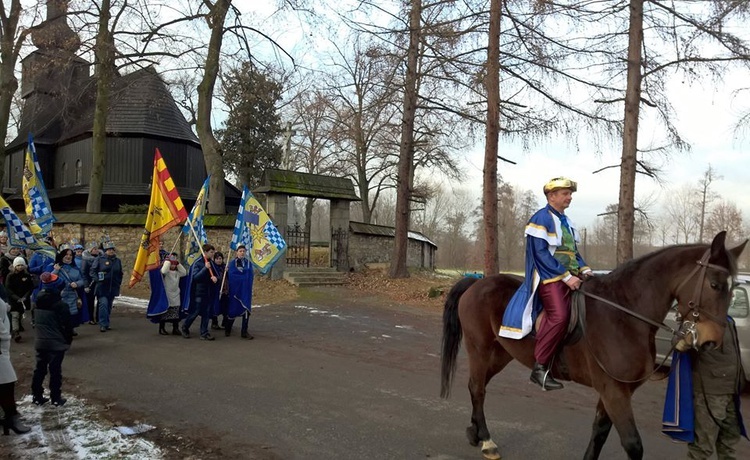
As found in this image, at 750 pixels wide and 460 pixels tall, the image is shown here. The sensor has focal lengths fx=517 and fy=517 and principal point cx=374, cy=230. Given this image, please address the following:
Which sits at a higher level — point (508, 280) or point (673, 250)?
point (673, 250)

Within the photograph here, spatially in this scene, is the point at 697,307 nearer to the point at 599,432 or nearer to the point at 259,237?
the point at 599,432

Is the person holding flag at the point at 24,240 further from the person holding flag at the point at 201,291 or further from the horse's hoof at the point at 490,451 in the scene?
the horse's hoof at the point at 490,451

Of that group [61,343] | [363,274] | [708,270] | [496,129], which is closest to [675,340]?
[708,270]

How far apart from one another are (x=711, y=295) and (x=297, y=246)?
18299 millimetres

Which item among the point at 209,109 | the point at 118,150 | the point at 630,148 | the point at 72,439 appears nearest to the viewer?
the point at 72,439

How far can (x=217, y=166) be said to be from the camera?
20359 millimetres

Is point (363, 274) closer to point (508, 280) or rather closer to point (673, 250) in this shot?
point (508, 280)

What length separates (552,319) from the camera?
437 centimetres

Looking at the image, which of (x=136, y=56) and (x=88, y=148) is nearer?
(x=136, y=56)

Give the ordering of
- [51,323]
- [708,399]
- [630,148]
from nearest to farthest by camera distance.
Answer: [708,399]
[51,323]
[630,148]

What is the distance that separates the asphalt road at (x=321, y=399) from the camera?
198 inches

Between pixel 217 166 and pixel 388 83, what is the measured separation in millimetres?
7782

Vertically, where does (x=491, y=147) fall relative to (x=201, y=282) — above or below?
above

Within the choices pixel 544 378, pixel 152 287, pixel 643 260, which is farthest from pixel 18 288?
pixel 643 260
